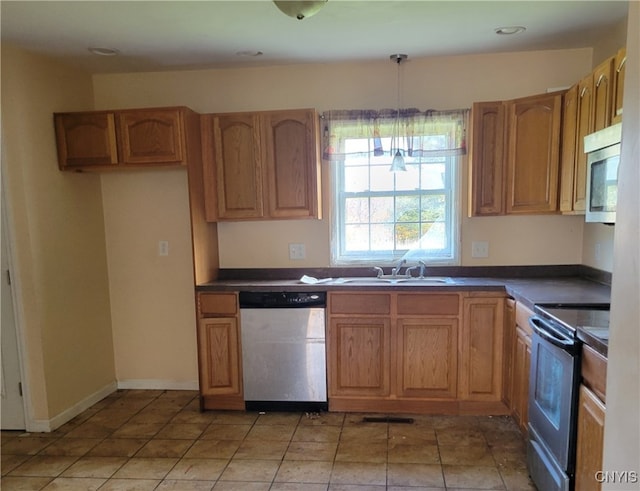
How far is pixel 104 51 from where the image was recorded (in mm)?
2756

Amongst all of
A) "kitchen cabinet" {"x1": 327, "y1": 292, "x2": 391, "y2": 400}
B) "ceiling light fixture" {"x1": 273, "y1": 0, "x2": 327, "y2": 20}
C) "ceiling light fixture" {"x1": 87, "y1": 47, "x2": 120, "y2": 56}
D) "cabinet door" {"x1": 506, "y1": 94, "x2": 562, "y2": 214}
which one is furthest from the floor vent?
"ceiling light fixture" {"x1": 87, "y1": 47, "x2": 120, "y2": 56}

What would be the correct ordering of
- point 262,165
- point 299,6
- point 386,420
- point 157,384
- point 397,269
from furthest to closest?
point 157,384 → point 397,269 → point 262,165 → point 386,420 → point 299,6

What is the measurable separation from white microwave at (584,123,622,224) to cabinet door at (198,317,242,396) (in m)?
2.34

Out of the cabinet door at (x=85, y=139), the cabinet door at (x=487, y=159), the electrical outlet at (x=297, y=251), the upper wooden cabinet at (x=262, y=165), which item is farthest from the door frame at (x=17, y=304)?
the cabinet door at (x=487, y=159)

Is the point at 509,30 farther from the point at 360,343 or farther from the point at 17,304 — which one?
the point at 17,304

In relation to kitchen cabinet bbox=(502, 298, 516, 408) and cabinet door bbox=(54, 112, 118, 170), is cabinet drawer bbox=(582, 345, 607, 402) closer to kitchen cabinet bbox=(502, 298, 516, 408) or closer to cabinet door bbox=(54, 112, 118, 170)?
kitchen cabinet bbox=(502, 298, 516, 408)

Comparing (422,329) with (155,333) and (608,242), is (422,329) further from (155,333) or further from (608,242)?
(155,333)

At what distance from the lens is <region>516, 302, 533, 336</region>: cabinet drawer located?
2.35 m

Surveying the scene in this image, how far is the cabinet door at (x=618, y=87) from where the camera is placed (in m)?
2.02

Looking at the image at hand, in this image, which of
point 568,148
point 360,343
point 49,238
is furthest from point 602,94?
point 49,238

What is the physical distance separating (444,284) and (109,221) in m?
2.68

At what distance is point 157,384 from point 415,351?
218cm

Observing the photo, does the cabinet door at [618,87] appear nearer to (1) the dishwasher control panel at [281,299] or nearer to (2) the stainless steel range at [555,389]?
(2) the stainless steel range at [555,389]

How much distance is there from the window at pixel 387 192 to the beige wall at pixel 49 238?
1.91 meters
